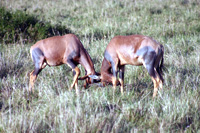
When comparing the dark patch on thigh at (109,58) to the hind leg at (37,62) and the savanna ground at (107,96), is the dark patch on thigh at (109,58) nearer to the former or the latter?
the savanna ground at (107,96)

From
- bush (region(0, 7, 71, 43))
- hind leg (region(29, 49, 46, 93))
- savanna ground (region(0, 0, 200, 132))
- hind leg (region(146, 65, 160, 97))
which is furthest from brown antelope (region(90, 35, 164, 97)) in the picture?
bush (region(0, 7, 71, 43))

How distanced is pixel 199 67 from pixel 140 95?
78.4 inches

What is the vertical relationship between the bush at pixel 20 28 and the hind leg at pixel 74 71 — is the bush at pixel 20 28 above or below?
above

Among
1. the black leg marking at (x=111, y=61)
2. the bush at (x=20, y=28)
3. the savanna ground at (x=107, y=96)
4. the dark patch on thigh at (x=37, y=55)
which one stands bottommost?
the savanna ground at (x=107, y=96)

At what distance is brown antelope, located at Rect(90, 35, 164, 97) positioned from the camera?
5386 mm

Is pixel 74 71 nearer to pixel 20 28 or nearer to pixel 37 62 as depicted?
pixel 37 62

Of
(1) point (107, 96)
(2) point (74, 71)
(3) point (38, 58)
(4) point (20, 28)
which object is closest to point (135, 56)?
(1) point (107, 96)

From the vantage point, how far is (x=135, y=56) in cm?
559

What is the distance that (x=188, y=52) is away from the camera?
316 inches

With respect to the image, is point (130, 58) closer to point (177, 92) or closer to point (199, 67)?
point (177, 92)

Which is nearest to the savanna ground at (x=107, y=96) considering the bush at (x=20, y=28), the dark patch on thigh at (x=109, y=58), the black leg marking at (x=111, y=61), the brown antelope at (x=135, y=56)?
the bush at (x=20, y=28)

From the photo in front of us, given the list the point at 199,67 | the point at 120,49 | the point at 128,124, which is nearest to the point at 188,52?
the point at 199,67

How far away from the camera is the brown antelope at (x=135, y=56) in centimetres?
539

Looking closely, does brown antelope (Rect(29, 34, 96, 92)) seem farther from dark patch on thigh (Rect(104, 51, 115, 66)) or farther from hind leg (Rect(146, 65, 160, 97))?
hind leg (Rect(146, 65, 160, 97))
